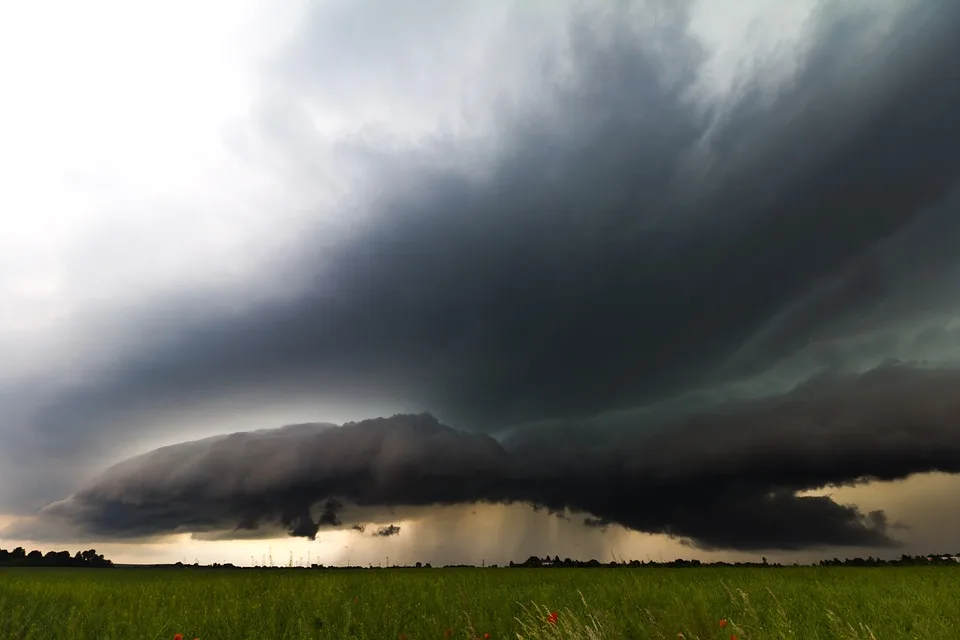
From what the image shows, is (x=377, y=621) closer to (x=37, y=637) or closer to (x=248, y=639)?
(x=248, y=639)

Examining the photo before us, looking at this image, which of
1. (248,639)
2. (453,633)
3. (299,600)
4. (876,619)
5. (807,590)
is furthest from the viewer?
(807,590)

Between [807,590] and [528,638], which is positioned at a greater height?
[528,638]

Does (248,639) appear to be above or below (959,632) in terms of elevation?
above

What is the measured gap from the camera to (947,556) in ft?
293

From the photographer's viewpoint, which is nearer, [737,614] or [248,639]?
[248,639]

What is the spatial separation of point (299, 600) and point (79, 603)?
7.32 metres

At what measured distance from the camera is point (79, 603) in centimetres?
1883

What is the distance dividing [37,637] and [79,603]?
14.6 feet

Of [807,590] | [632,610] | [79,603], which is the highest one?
[79,603]

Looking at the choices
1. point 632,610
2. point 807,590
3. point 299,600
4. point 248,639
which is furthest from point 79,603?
point 807,590

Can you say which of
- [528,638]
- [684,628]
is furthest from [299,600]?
[684,628]

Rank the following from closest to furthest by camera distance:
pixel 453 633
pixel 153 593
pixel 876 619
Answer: pixel 453 633, pixel 876 619, pixel 153 593

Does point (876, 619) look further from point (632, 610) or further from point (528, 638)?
point (528, 638)

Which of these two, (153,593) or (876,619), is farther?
(153,593)
